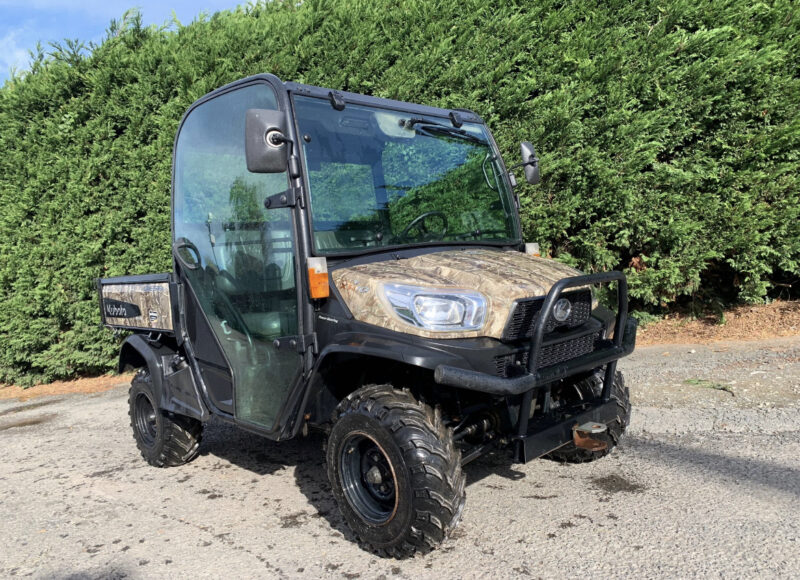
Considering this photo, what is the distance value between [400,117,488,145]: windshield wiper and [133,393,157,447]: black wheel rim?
271 centimetres

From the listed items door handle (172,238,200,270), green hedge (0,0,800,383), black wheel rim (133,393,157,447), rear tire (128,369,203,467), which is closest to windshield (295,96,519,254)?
door handle (172,238,200,270)

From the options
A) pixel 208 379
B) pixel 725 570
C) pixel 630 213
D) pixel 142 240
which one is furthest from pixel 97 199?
pixel 725 570

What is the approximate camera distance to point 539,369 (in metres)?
2.66

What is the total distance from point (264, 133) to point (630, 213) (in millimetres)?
4343

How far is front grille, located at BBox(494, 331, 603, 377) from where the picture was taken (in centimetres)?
261

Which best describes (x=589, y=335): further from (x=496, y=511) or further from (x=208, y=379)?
(x=208, y=379)

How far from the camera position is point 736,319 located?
6.54 metres

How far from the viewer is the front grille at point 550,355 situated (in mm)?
2613

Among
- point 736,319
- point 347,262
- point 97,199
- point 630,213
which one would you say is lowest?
point 736,319

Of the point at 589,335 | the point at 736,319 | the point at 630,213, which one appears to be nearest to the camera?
the point at 589,335

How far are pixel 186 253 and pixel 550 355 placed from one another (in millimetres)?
2384

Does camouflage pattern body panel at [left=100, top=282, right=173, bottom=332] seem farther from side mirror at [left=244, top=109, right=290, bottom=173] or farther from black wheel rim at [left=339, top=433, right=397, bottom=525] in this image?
black wheel rim at [left=339, top=433, right=397, bottom=525]

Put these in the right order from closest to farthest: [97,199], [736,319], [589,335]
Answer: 1. [589,335]
2. [736,319]
3. [97,199]

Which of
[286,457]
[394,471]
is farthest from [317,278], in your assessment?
[286,457]
